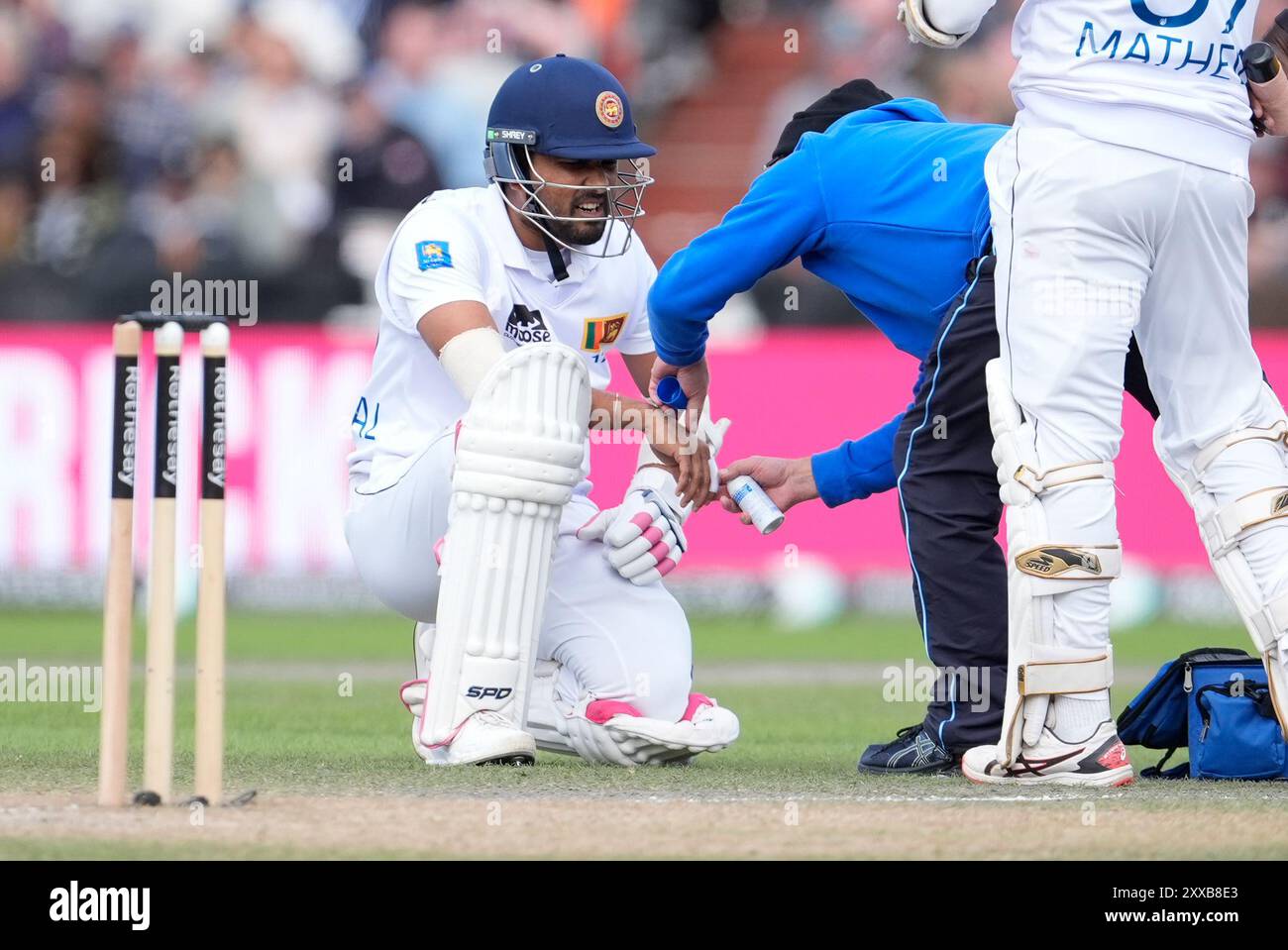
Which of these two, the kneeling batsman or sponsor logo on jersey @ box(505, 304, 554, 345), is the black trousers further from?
sponsor logo on jersey @ box(505, 304, 554, 345)

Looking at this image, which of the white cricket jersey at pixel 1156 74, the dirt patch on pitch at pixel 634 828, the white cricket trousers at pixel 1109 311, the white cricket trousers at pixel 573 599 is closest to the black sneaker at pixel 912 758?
the white cricket trousers at pixel 573 599

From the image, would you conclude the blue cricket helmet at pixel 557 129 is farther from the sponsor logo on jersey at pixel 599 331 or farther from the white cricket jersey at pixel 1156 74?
the white cricket jersey at pixel 1156 74

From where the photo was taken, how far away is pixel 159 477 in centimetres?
366

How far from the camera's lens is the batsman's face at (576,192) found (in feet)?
17.1

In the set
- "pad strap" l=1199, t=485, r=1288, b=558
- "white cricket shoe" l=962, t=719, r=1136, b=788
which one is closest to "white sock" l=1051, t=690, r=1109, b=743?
"white cricket shoe" l=962, t=719, r=1136, b=788

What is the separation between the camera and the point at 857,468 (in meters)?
5.41

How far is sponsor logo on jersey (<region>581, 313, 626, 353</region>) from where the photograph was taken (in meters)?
5.53

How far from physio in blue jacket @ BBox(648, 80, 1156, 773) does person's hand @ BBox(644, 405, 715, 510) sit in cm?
24

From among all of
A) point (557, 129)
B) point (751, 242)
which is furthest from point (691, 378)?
point (557, 129)

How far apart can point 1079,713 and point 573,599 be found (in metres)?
1.49

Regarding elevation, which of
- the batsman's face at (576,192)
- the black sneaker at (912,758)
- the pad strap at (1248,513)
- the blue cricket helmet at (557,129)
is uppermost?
the blue cricket helmet at (557,129)

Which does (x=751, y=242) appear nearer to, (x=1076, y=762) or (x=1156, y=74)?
(x=1156, y=74)

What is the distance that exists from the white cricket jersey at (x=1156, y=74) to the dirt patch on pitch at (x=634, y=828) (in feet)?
4.51

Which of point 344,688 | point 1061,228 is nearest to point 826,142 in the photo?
point 1061,228
